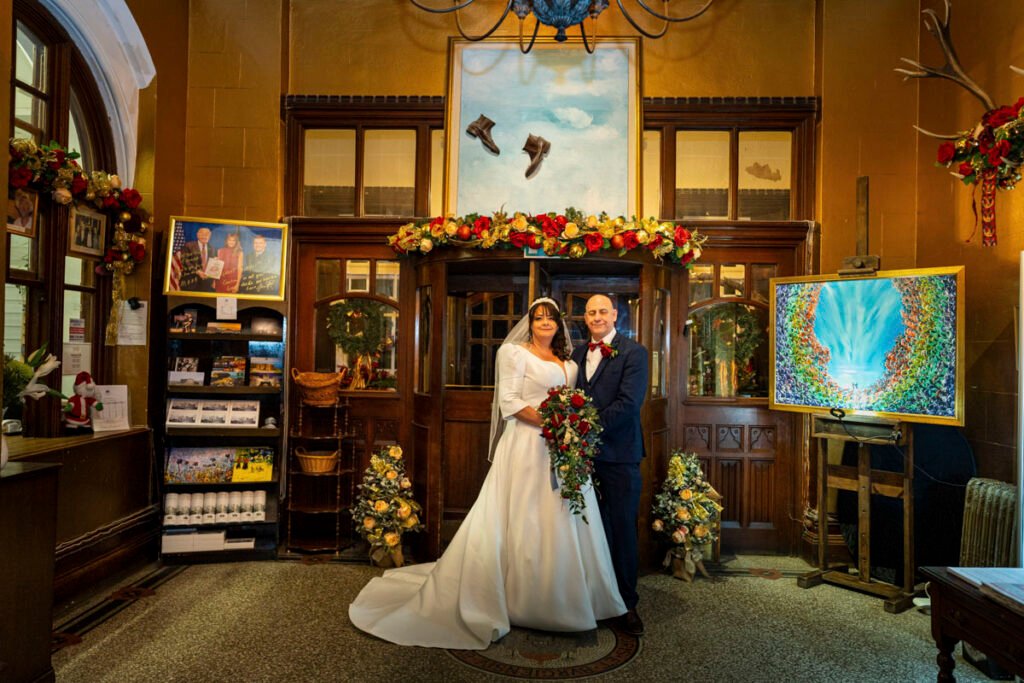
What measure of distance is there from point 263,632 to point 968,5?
19.3 ft

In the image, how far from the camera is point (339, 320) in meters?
5.30

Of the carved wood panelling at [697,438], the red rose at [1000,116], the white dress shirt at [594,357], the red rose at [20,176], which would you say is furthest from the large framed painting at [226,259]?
the red rose at [1000,116]

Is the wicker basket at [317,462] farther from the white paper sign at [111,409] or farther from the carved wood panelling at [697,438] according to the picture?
the carved wood panelling at [697,438]

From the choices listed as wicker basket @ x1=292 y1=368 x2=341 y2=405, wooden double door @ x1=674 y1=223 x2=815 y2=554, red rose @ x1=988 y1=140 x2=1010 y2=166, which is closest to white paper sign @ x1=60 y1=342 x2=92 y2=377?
wicker basket @ x1=292 y1=368 x2=341 y2=405

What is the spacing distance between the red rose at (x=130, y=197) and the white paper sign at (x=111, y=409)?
1220 mm

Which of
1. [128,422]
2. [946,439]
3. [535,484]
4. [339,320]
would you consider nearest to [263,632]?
[535,484]

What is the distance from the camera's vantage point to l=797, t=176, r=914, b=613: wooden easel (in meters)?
4.06

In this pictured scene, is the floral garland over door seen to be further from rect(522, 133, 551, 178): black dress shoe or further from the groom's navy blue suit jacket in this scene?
the groom's navy blue suit jacket

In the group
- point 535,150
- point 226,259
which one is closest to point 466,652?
point 226,259

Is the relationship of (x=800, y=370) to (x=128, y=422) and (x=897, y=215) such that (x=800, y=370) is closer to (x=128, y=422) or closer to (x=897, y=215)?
(x=897, y=215)

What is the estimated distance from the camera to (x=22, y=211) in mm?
3736

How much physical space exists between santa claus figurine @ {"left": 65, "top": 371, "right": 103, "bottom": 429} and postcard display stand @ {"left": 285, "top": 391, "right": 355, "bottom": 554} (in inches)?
51.0

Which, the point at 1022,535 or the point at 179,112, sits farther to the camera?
the point at 179,112

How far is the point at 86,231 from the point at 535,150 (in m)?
3.18
